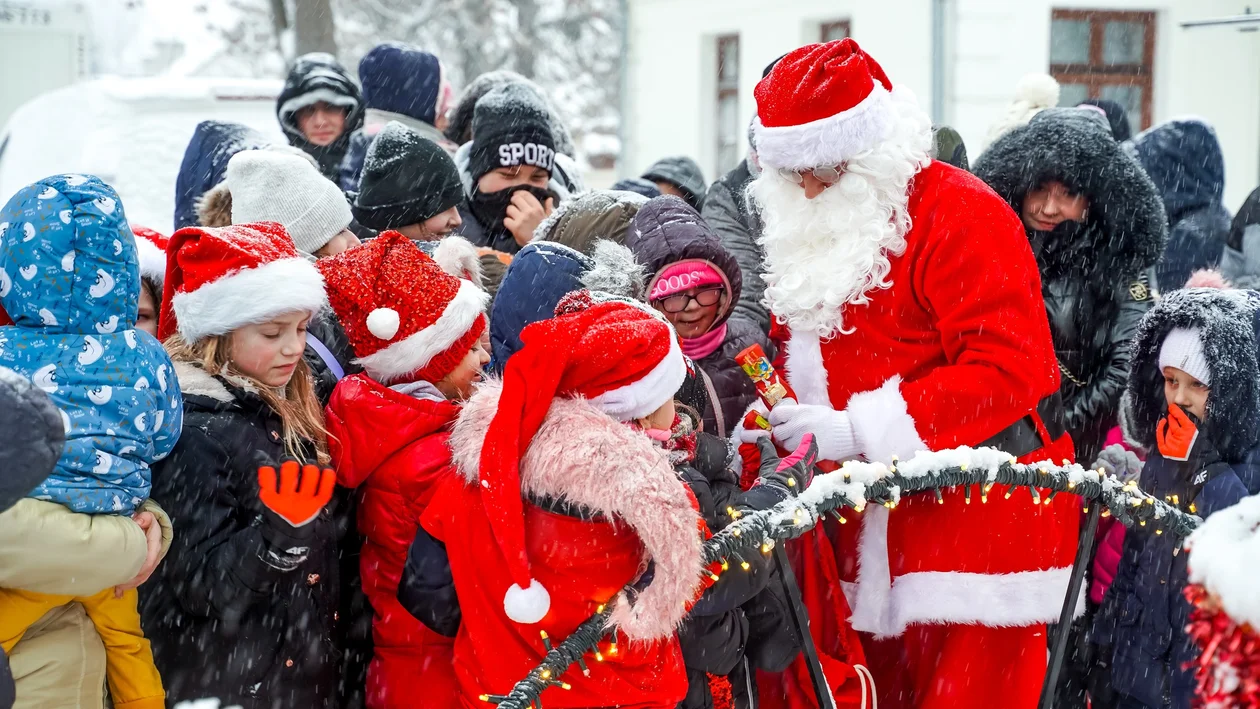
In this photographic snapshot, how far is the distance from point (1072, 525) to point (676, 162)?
13.2 ft

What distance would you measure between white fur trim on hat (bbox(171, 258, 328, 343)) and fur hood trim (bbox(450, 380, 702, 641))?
32.5 inches

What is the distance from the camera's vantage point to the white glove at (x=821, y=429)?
295 cm

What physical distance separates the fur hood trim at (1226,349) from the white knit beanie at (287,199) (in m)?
2.62

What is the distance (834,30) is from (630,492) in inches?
561

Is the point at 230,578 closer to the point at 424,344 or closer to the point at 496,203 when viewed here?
the point at 424,344

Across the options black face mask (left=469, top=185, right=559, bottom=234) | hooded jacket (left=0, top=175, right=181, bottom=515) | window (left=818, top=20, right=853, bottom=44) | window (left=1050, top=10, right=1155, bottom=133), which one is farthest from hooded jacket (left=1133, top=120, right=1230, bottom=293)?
window (left=818, top=20, right=853, bottom=44)

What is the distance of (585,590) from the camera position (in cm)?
248

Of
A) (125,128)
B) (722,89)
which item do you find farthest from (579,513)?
(722,89)

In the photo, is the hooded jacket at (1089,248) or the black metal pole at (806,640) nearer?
the black metal pole at (806,640)

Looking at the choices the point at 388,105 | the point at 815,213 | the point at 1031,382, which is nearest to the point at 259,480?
the point at 815,213

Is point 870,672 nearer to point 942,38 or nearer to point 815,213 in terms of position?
point 815,213

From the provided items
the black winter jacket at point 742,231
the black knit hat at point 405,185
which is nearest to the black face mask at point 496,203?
the black knit hat at point 405,185

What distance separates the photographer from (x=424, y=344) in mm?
3049

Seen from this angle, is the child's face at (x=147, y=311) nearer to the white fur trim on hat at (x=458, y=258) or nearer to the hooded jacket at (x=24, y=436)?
the white fur trim on hat at (x=458, y=258)
